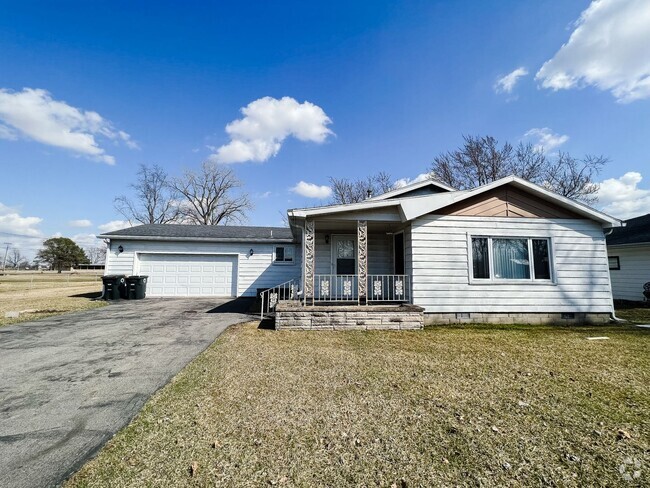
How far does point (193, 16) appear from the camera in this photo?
986 centimetres

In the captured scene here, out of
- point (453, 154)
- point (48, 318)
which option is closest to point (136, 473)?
point (48, 318)

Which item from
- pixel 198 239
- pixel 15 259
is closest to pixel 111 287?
pixel 198 239

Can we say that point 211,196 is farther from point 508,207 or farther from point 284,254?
point 508,207

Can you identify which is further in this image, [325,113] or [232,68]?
[325,113]

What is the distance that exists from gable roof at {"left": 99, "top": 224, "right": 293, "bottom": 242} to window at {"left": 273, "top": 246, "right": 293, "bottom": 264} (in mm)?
512

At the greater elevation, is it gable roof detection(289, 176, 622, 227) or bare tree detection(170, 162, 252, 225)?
bare tree detection(170, 162, 252, 225)

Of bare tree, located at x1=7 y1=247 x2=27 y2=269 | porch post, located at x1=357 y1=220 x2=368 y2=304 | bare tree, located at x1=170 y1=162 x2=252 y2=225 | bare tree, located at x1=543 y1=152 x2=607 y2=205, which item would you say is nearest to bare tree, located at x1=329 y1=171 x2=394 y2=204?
bare tree, located at x1=170 y1=162 x2=252 y2=225

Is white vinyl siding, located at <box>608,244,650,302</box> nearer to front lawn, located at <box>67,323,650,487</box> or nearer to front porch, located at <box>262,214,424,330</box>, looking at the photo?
front lawn, located at <box>67,323,650,487</box>

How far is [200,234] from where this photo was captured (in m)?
14.9

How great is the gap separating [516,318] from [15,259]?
10009 cm

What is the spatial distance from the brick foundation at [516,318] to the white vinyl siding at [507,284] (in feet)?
0.48

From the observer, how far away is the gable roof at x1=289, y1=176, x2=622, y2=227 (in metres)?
7.76

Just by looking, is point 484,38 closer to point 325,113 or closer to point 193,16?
point 325,113

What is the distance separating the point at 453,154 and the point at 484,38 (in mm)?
15246
